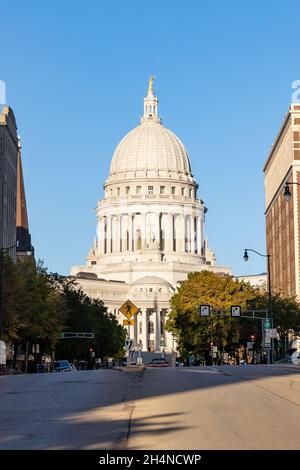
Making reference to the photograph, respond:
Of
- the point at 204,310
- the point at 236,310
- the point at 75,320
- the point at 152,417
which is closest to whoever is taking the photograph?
the point at 152,417

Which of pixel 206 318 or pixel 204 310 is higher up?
pixel 204 310

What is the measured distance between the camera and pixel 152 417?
2031 centimetres

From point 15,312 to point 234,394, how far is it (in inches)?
2351

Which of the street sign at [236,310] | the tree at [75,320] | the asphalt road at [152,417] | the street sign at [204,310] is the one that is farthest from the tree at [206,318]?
the asphalt road at [152,417]

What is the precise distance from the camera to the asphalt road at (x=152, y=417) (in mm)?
15984

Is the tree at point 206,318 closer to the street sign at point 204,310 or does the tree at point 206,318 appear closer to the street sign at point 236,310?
the street sign at point 204,310

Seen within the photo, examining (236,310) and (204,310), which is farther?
(204,310)

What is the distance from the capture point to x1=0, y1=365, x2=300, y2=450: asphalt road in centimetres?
1598

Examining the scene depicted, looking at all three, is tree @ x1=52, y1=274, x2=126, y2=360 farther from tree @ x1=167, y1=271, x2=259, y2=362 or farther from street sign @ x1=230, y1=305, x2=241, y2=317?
street sign @ x1=230, y1=305, x2=241, y2=317

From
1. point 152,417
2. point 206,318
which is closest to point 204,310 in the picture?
point 206,318

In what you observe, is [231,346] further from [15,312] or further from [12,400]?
[12,400]

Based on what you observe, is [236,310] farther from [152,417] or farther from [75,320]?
[152,417]

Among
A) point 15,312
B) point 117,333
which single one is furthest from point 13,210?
point 15,312
